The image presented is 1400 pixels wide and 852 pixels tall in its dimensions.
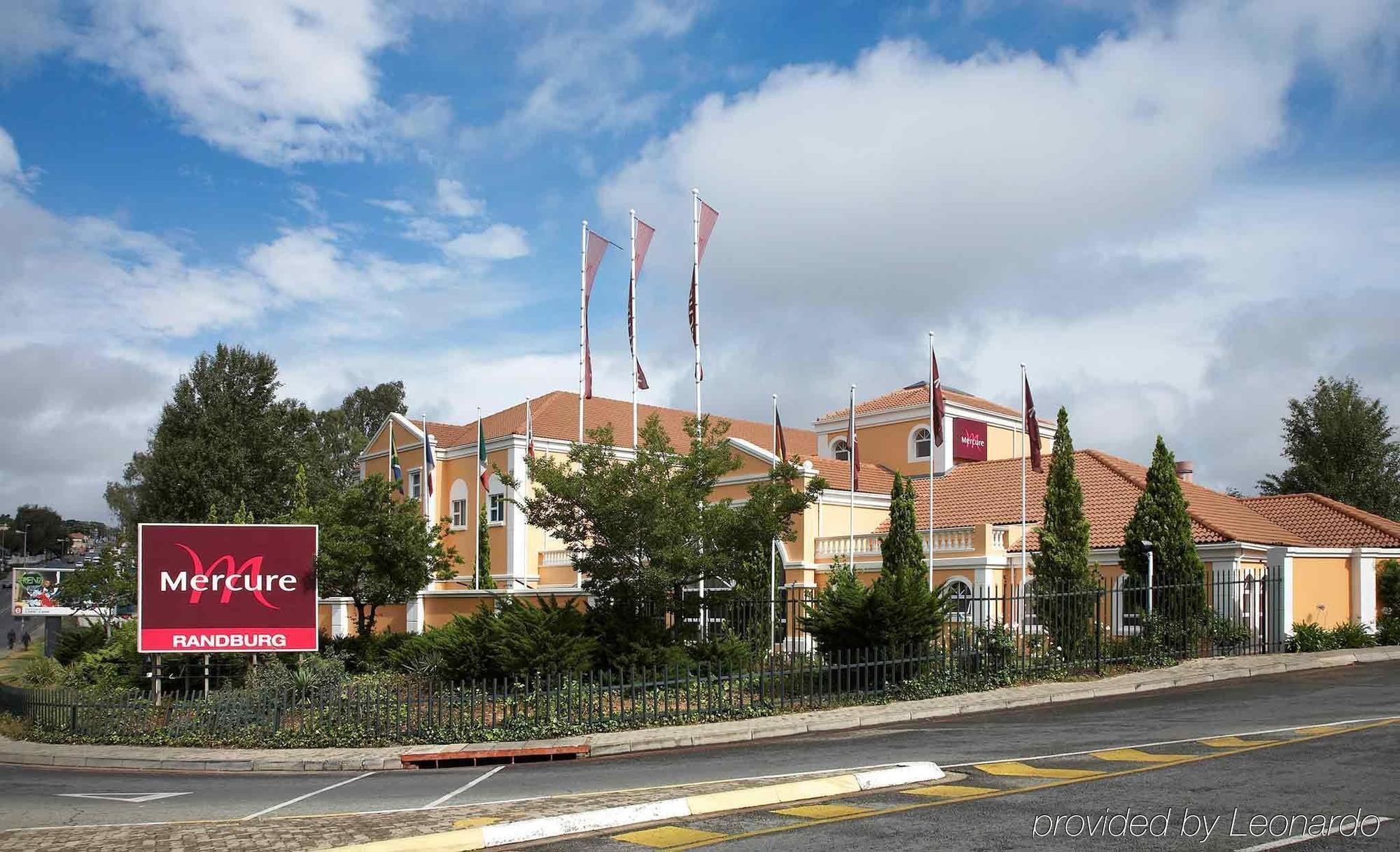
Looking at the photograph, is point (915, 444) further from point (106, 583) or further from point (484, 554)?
point (106, 583)

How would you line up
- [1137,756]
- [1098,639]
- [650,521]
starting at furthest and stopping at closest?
[1098,639], [650,521], [1137,756]

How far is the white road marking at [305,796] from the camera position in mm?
12164

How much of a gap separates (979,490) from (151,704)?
27.8 metres

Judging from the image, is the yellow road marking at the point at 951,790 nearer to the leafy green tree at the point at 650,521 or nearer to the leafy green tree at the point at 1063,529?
the leafy green tree at the point at 650,521

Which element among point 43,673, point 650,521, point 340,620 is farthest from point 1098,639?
point 340,620

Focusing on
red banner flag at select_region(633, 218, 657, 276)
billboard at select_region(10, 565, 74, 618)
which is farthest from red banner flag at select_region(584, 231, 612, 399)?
billboard at select_region(10, 565, 74, 618)

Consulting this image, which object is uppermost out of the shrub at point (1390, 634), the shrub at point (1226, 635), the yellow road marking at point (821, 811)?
the yellow road marking at point (821, 811)

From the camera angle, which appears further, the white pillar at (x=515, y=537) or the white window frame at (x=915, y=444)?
the white window frame at (x=915, y=444)

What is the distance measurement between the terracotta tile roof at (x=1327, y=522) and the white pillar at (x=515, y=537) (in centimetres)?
2639

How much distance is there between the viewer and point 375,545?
26.7 metres

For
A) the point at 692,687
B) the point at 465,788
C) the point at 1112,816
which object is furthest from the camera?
the point at 692,687

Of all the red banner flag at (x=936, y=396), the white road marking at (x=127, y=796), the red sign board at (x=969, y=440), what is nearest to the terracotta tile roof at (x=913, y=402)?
the red sign board at (x=969, y=440)

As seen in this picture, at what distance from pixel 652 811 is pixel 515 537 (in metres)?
35.7

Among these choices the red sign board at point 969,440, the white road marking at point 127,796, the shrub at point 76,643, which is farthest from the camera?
the red sign board at point 969,440
